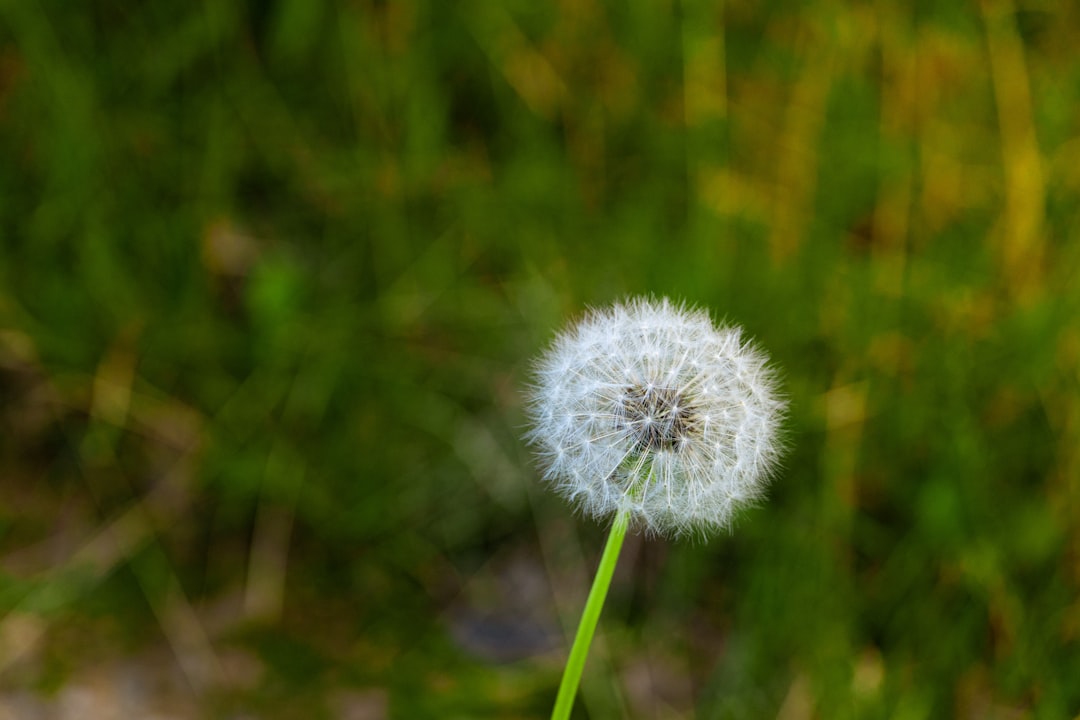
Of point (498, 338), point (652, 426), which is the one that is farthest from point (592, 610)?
point (498, 338)

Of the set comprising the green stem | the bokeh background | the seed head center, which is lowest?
the green stem

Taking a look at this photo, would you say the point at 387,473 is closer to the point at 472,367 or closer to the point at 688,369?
the point at 472,367

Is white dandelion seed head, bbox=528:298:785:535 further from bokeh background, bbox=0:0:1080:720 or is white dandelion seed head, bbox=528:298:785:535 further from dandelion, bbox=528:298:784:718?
bokeh background, bbox=0:0:1080:720

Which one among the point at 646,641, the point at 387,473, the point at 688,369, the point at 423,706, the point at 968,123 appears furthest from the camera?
the point at 968,123

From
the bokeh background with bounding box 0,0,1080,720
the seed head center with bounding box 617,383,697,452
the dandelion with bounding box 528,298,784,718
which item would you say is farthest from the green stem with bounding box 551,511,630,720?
the bokeh background with bounding box 0,0,1080,720

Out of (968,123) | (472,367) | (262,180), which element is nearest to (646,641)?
(472,367)

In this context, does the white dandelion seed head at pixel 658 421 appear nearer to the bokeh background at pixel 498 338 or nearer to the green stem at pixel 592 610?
the green stem at pixel 592 610

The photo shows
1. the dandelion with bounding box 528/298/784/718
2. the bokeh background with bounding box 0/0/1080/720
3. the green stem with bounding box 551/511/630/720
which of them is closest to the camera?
the green stem with bounding box 551/511/630/720

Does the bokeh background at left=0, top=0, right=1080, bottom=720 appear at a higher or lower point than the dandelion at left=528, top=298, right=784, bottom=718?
higher
